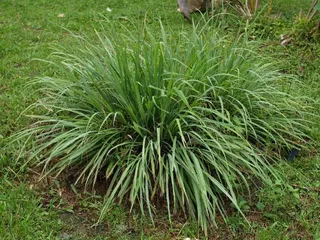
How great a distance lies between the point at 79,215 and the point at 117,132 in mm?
568

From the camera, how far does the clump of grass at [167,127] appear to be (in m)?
2.68

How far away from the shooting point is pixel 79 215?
2686 millimetres

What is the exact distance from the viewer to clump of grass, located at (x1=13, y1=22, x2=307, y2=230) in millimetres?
2678

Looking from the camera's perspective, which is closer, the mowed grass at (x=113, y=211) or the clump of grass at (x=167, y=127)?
the mowed grass at (x=113, y=211)

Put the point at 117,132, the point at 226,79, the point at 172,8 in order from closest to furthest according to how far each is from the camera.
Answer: the point at 117,132, the point at 226,79, the point at 172,8

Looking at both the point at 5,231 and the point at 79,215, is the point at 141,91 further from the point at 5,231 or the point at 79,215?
the point at 5,231

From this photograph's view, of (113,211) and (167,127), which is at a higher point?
(167,127)

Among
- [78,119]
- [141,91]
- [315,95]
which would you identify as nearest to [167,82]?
[141,91]

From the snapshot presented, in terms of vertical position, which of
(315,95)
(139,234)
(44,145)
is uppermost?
(44,145)

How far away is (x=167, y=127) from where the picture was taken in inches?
111

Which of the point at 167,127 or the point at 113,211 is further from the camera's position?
the point at 167,127

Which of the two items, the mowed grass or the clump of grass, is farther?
the clump of grass

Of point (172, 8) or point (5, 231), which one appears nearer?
point (5, 231)

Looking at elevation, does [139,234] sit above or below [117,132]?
below
